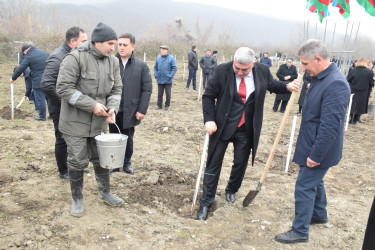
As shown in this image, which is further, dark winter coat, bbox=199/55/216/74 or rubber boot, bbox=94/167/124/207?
dark winter coat, bbox=199/55/216/74

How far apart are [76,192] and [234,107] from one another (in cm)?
205

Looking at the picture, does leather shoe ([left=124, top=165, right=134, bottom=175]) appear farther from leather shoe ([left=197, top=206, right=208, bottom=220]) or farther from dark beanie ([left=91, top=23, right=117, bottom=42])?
dark beanie ([left=91, top=23, right=117, bottom=42])

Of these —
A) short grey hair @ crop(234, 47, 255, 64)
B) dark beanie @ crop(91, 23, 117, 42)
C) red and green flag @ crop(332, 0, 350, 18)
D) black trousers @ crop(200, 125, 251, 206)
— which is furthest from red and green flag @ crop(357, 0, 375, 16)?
dark beanie @ crop(91, 23, 117, 42)

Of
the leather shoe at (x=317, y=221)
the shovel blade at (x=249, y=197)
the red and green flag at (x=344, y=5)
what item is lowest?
the leather shoe at (x=317, y=221)

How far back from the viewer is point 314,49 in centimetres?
284

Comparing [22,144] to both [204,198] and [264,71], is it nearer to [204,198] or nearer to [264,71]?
[204,198]

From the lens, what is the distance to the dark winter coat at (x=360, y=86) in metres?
9.05

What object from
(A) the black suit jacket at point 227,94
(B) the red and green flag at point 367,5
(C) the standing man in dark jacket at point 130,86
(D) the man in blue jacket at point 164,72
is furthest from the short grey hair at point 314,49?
(D) the man in blue jacket at point 164,72

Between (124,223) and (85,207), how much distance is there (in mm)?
585

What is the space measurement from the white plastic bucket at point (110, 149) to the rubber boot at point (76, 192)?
1.05 ft

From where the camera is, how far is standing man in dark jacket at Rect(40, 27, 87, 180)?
147 inches

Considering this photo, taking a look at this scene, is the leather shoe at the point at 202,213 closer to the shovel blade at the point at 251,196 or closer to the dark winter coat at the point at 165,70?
the shovel blade at the point at 251,196

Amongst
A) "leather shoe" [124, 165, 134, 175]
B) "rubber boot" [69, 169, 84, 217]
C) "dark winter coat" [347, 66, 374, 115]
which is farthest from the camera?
"dark winter coat" [347, 66, 374, 115]

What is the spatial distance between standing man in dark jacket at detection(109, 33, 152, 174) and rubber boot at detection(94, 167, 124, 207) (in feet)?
3.12
